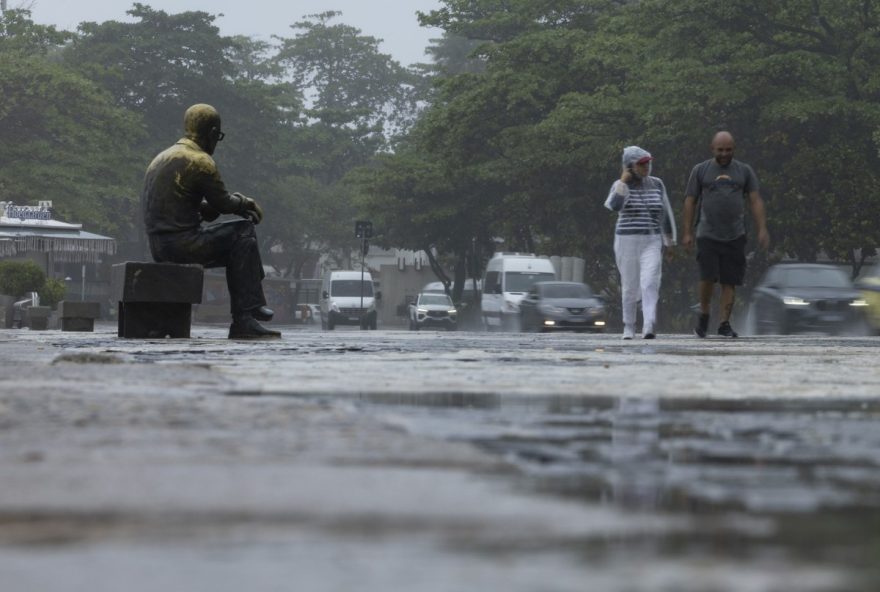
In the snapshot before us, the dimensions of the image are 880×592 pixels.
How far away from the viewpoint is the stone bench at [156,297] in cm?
1255

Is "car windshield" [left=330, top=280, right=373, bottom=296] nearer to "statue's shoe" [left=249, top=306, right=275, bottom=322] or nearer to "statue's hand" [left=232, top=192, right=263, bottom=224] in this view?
"statue's shoe" [left=249, top=306, right=275, bottom=322]

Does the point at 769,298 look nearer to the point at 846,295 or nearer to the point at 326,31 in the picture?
the point at 846,295

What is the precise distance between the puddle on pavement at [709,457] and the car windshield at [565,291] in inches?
1226

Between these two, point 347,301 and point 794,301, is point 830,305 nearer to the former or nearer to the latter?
point 794,301

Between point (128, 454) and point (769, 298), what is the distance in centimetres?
2395

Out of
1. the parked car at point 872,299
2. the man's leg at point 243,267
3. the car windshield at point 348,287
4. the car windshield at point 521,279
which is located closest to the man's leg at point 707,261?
the man's leg at point 243,267

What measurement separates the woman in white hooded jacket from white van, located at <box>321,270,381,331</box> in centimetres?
4158

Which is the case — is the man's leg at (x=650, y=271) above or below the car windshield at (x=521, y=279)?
below

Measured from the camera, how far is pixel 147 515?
270cm

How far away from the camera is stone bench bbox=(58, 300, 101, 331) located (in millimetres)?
21375

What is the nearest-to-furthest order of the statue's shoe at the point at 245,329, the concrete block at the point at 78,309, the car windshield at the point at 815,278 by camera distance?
the statue's shoe at the point at 245,329 < the concrete block at the point at 78,309 < the car windshield at the point at 815,278

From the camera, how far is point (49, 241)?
41.2m

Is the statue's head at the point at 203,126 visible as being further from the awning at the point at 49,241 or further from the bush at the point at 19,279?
the awning at the point at 49,241

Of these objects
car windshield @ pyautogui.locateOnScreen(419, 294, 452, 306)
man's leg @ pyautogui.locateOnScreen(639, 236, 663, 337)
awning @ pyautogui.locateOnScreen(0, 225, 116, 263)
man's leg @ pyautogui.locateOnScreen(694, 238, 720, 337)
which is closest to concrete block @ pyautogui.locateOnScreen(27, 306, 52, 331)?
awning @ pyautogui.locateOnScreen(0, 225, 116, 263)
